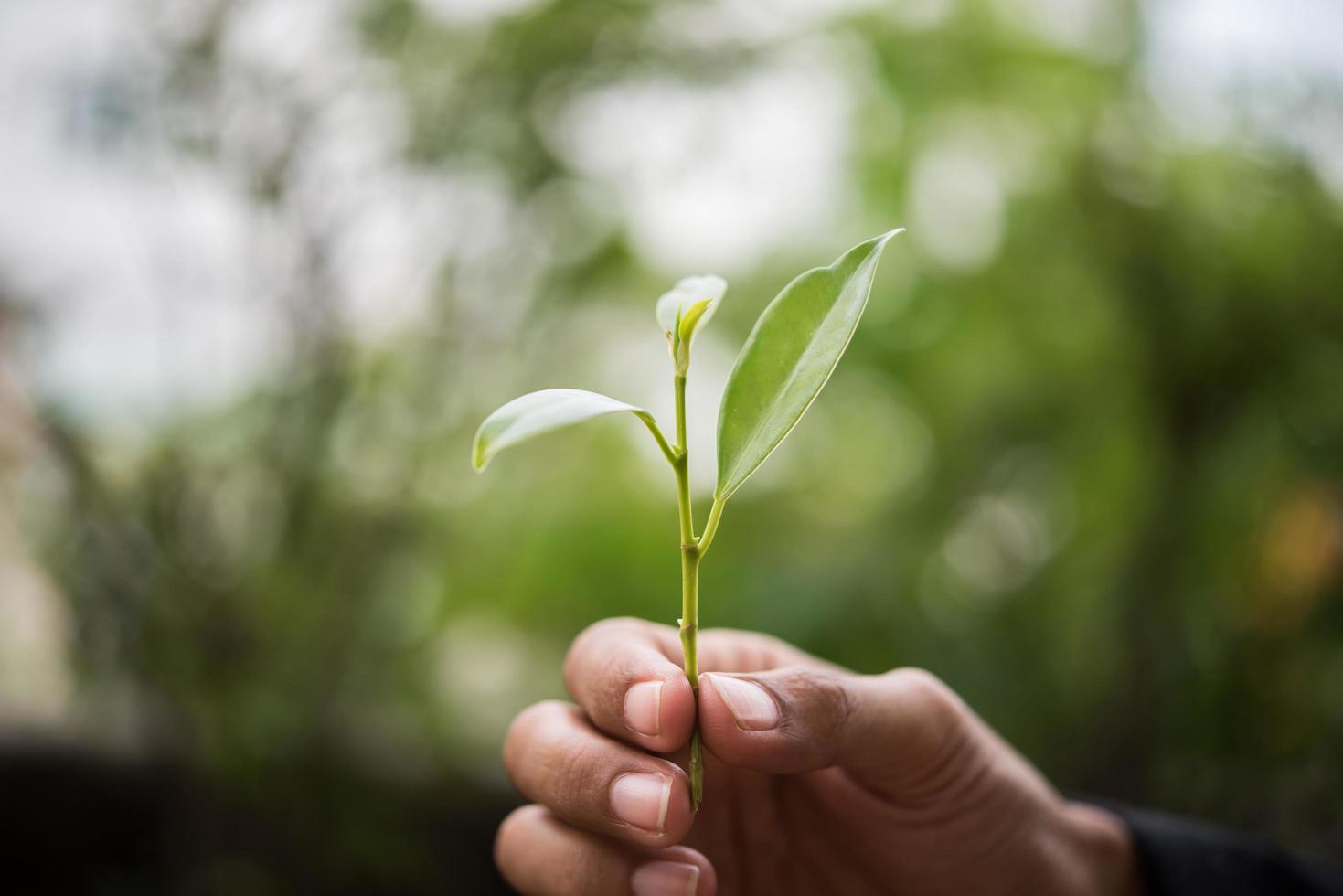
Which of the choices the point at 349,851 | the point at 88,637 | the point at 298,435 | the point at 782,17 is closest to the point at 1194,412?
the point at 782,17

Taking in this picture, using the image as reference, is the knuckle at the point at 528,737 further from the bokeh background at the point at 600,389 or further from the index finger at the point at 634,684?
the bokeh background at the point at 600,389

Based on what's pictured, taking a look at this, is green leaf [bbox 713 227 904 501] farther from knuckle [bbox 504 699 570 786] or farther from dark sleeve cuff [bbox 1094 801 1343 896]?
dark sleeve cuff [bbox 1094 801 1343 896]

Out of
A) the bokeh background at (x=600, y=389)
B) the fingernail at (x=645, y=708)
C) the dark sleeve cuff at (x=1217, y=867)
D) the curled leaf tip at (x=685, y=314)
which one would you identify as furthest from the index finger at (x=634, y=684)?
the bokeh background at (x=600, y=389)

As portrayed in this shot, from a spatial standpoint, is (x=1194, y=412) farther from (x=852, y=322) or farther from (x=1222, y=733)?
(x=852, y=322)

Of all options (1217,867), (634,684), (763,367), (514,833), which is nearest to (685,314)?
(763,367)

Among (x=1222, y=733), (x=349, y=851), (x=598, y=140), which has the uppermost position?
(x=598, y=140)

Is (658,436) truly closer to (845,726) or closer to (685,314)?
(685,314)

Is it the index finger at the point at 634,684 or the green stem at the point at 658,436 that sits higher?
the green stem at the point at 658,436
